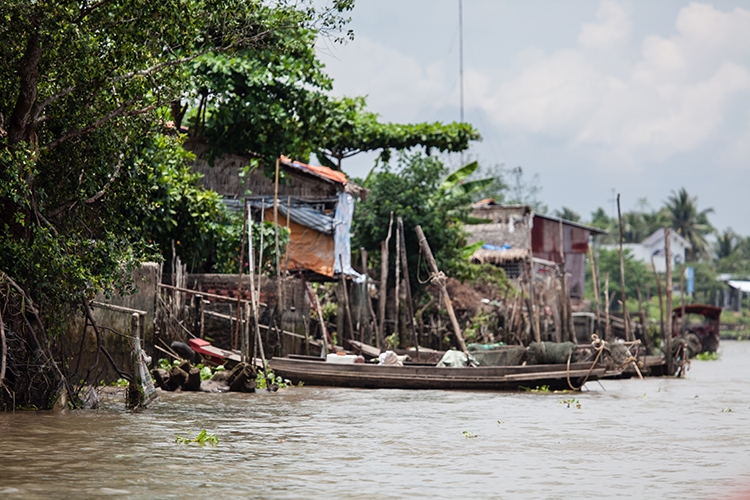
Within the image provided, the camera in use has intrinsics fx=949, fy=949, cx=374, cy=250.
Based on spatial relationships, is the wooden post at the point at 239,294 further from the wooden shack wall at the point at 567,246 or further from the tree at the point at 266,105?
the wooden shack wall at the point at 567,246

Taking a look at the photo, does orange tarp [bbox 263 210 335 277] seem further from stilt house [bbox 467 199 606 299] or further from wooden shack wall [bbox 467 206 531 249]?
wooden shack wall [bbox 467 206 531 249]

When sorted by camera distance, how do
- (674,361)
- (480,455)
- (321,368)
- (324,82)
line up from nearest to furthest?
(480,455) → (321,368) → (324,82) → (674,361)

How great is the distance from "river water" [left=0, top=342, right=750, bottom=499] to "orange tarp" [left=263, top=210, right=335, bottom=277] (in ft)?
23.5

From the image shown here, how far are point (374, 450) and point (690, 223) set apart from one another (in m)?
61.9

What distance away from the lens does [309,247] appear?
22.5 metres

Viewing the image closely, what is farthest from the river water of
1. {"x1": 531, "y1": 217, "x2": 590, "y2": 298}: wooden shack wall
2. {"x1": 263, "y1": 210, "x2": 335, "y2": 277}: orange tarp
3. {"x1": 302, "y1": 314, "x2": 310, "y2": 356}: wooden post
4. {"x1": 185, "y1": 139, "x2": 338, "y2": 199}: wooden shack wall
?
{"x1": 531, "y1": 217, "x2": 590, "y2": 298}: wooden shack wall

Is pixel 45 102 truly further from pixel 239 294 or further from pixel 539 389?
pixel 539 389

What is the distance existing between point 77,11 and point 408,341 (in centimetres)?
1541

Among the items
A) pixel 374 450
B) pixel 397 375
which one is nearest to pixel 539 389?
pixel 397 375

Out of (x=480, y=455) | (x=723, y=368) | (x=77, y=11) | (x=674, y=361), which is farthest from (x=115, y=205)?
(x=723, y=368)

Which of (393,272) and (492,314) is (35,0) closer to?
(393,272)

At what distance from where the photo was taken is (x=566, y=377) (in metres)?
17.9

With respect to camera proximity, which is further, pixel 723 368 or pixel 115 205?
pixel 723 368

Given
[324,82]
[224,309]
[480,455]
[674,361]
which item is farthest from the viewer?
[674,361]
